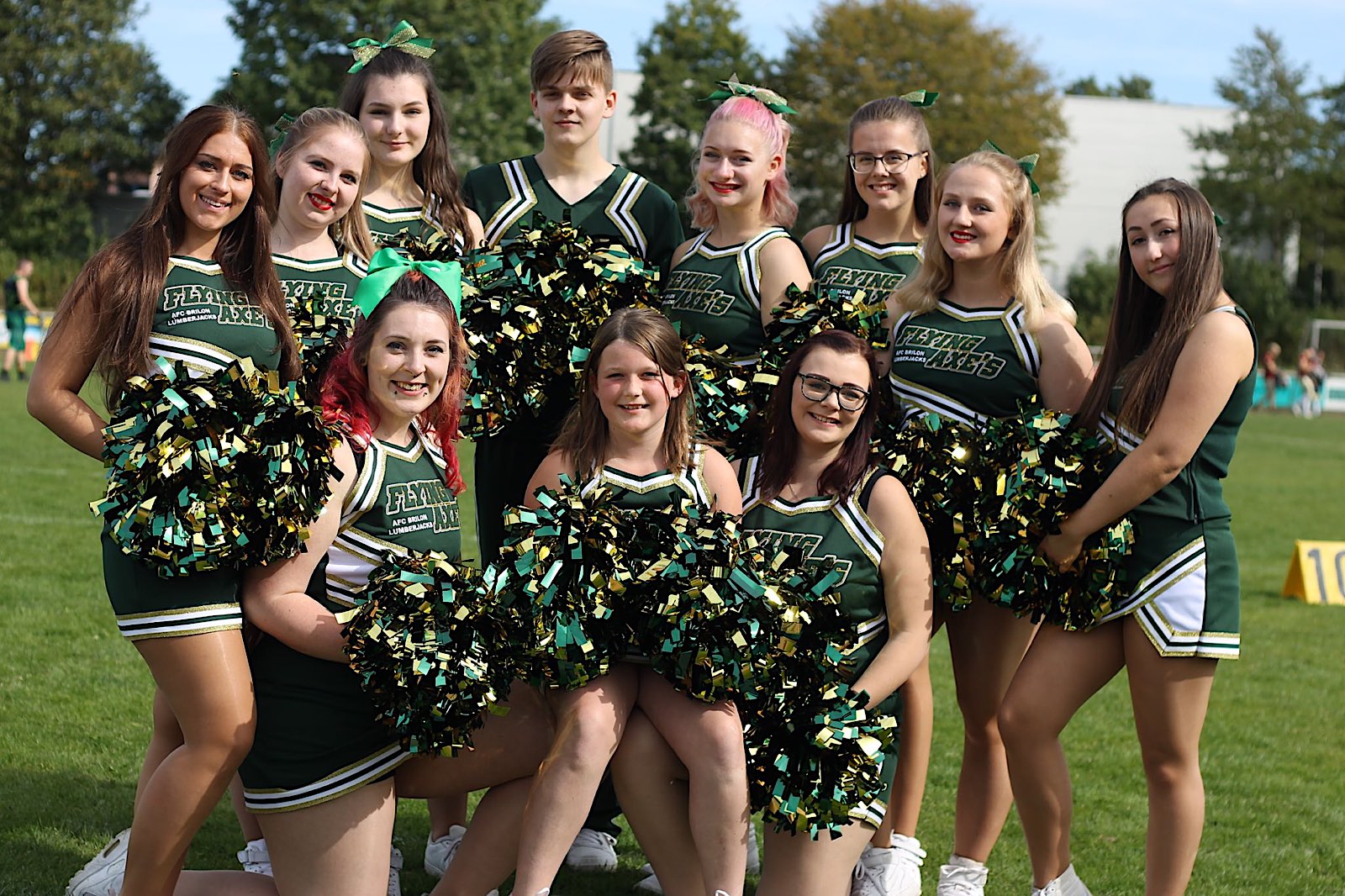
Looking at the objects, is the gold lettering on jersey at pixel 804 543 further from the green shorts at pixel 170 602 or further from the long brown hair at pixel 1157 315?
the green shorts at pixel 170 602

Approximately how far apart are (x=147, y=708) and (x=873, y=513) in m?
3.30

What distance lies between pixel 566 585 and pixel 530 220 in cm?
147

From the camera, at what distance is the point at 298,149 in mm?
3676

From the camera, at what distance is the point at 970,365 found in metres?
3.68

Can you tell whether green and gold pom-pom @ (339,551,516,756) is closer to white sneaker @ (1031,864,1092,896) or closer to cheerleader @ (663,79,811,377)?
cheerleader @ (663,79,811,377)

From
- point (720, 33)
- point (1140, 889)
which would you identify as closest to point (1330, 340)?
point (720, 33)

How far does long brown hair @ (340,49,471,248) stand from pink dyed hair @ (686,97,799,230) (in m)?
0.69

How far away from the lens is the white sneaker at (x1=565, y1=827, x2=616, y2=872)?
4199 millimetres

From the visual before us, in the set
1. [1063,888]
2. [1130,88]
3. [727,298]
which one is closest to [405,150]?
[727,298]

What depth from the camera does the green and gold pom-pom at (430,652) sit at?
9.48 ft

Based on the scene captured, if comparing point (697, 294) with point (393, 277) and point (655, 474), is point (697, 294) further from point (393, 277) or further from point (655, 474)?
point (393, 277)

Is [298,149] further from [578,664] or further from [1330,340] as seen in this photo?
[1330,340]

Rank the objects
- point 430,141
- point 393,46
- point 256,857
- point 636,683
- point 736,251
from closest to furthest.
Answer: point 636,683 → point 256,857 → point 736,251 → point 430,141 → point 393,46

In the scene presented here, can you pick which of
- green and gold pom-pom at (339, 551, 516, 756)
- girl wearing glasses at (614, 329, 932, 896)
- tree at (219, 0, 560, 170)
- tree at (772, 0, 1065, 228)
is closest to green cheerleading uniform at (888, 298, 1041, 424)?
girl wearing glasses at (614, 329, 932, 896)
